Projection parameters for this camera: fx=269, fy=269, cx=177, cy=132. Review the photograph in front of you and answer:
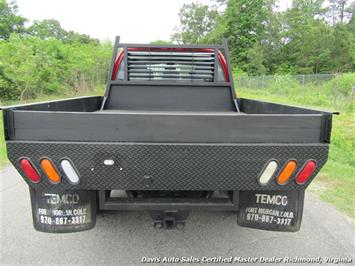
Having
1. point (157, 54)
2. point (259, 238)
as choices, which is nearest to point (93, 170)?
point (259, 238)

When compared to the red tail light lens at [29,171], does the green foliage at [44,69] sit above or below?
above

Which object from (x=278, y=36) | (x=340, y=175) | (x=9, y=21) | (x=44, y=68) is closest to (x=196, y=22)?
(x=278, y=36)

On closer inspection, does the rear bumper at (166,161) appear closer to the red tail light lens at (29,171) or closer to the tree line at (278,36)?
the red tail light lens at (29,171)

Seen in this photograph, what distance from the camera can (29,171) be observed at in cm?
190

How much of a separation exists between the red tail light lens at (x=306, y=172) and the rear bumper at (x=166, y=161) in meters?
0.04

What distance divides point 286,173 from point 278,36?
52.1 metres

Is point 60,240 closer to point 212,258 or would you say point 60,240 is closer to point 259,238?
point 212,258

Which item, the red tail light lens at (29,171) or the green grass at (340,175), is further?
the green grass at (340,175)

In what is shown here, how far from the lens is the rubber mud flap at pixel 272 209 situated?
7.18ft

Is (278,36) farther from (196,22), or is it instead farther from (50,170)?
(50,170)

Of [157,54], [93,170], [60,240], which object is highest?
[157,54]

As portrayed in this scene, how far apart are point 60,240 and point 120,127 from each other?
1722 mm

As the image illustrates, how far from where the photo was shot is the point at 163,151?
6.10ft

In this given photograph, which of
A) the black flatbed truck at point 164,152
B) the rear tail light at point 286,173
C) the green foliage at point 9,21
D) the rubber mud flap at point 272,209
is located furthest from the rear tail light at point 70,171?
the green foliage at point 9,21
